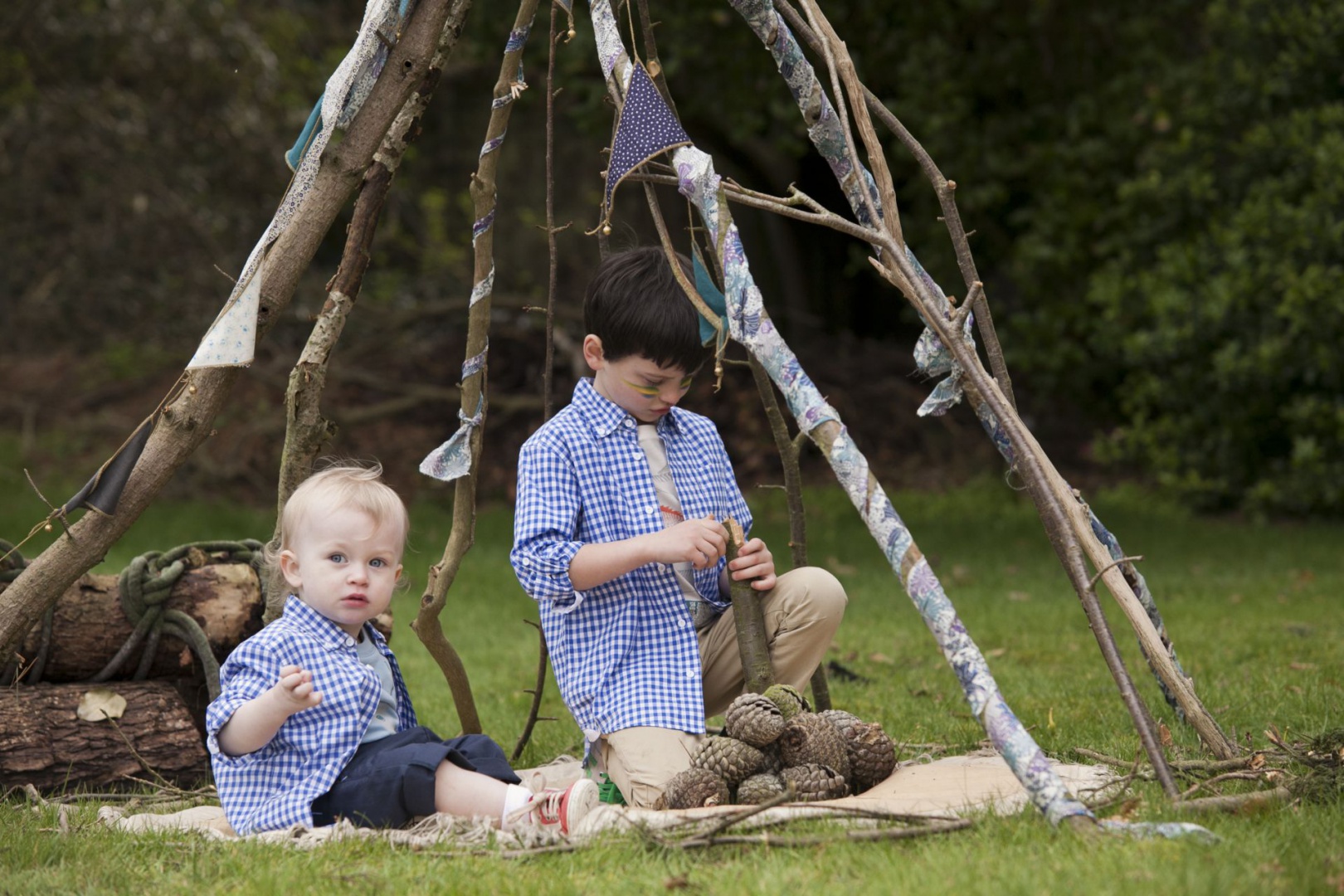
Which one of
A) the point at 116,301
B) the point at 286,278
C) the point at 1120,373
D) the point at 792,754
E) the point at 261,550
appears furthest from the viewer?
the point at 116,301

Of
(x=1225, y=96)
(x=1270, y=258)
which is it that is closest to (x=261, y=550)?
(x=1270, y=258)

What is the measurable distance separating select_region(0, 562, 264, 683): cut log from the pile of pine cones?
1.29 m

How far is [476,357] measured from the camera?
3316 millimetres

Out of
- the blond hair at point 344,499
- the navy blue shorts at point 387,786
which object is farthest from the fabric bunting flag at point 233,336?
the navy blue shorts at point 387,786

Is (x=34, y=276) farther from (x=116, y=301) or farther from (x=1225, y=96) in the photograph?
(x=1225, y=96)

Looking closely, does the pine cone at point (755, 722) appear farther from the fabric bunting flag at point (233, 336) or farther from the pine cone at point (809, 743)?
the fabric bunting flag at point (233, 336)

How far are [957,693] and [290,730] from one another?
2.28m

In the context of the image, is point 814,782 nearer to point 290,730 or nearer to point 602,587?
point 602,587

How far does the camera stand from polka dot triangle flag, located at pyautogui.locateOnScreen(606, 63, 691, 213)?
2.75 m

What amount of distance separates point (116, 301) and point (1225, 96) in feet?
26.4

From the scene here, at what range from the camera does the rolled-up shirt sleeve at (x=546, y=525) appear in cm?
283

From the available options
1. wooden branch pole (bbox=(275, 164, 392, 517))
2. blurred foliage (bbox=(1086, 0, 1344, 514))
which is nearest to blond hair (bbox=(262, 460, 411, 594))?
wooden branch pole (bbox=(275, 164, 392, 517))

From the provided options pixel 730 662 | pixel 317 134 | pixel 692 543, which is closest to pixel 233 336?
pixel 317 134

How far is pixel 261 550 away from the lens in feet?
11.8
